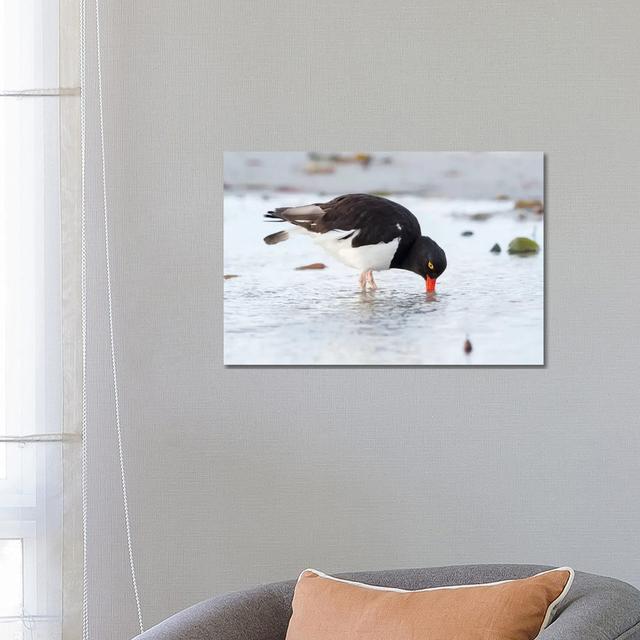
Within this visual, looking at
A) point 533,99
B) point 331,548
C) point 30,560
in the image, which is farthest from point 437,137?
point 30,560

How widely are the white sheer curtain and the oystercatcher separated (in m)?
0.66

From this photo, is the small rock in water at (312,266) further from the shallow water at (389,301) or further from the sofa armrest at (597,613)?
A: the sofa armrest at (597,613)

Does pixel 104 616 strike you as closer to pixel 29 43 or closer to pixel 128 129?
pixel 128 129

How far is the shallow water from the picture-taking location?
2.50m

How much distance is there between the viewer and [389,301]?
252 cm

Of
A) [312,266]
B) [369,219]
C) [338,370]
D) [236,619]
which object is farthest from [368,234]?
[236,619]

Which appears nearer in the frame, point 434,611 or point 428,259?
point 434,611

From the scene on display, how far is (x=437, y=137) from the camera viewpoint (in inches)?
99.2

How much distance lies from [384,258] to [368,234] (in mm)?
86

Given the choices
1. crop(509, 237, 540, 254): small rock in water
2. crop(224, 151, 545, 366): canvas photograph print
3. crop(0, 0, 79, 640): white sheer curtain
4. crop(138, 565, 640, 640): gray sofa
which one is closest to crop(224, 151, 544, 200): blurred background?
crop(224, 151, 545, 366): canvas photograph print

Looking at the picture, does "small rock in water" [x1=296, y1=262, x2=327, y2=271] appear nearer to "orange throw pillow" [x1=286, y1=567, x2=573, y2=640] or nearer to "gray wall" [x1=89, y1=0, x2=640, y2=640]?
"gray wall" [x1=89, y1=0, x2=640, y2=640]

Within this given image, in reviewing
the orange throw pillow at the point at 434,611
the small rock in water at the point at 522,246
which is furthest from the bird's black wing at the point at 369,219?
the orange throw pillow at the point at 434,611

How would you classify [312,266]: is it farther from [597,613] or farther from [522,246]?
[597,613]

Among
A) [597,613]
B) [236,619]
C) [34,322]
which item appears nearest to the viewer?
[597,613]
